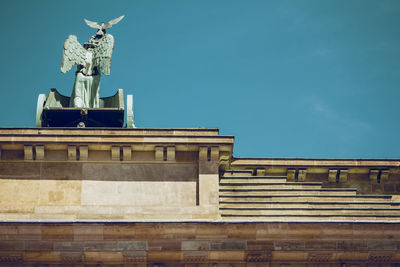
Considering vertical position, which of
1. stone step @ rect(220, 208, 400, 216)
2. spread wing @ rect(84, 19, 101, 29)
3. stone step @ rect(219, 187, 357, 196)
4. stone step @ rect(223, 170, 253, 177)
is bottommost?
stone step @ rect(220, 208, 400, 216)

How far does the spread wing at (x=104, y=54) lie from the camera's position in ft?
162

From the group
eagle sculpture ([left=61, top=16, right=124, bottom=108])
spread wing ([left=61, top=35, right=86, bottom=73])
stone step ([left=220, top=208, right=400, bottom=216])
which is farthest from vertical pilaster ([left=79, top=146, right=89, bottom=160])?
stone step ([left=220, top=208, right=400, bottom=216])

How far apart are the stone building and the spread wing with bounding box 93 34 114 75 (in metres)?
4.09

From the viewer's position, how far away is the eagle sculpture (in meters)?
49.4

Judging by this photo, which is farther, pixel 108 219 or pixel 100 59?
pixel 100 59

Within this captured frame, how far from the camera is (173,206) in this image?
45.2 metres

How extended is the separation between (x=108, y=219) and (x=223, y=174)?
4.91 meters

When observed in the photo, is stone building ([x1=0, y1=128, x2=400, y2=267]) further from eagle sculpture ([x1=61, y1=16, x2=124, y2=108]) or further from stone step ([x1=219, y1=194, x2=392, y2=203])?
→ eagle sculpture ([x1=61, y1=16, x2=124, y2=108])

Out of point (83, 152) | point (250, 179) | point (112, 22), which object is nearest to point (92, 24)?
point (112, 22)

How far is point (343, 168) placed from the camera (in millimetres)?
47906

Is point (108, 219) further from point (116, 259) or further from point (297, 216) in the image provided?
point (297, 216)

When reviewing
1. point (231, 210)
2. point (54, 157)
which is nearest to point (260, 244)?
point (231, 210)

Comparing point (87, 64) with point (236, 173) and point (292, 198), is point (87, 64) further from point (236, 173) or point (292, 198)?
point (292, 198)

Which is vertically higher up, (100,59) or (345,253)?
(100,59)
